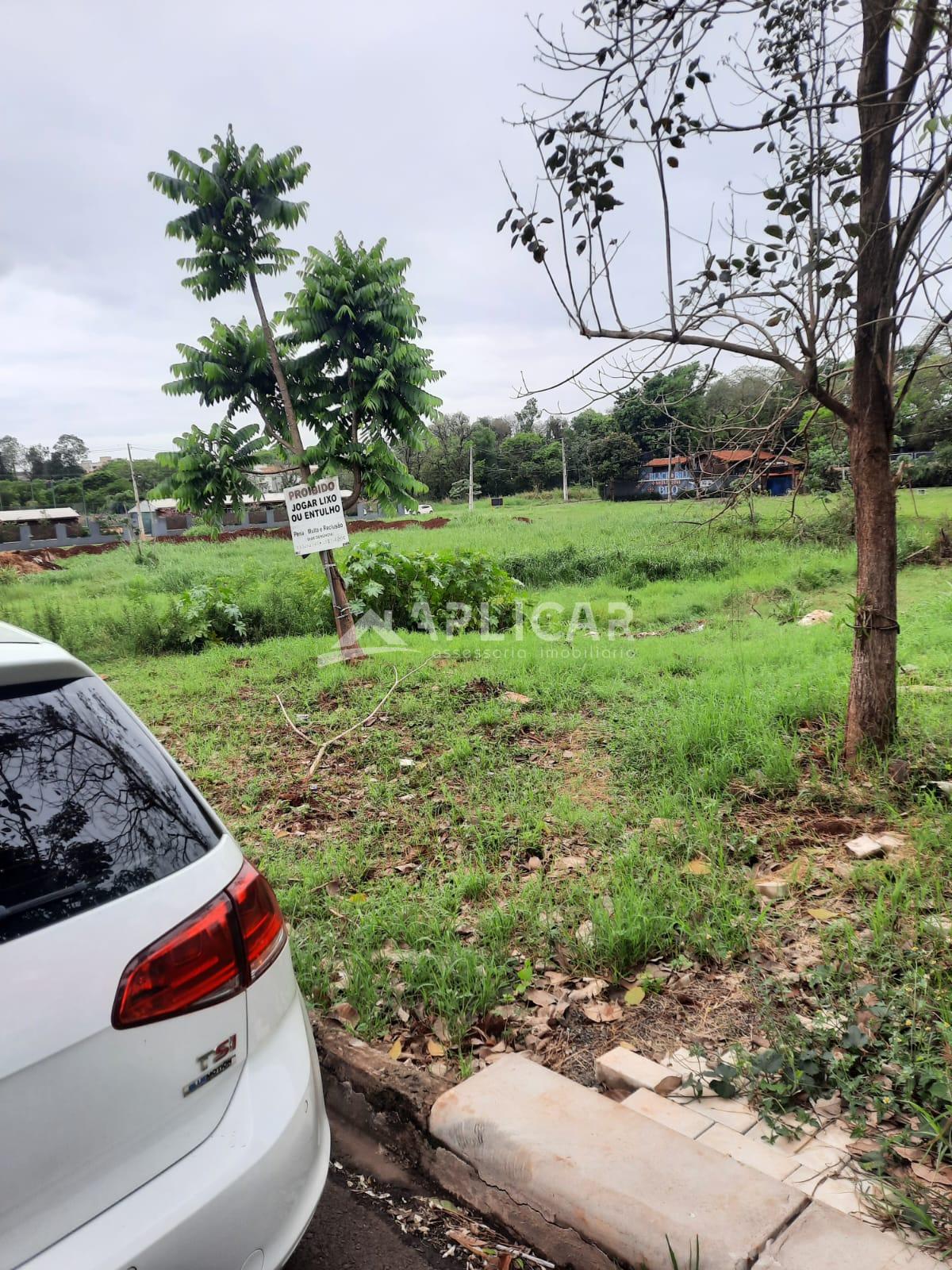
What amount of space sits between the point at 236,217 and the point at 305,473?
7.11 feet

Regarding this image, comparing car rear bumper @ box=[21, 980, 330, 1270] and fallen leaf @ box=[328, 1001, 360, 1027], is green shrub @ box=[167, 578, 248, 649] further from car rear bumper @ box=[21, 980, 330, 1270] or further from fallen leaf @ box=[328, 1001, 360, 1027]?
car rear bumper @ box=[21, 980, 330, 1270]

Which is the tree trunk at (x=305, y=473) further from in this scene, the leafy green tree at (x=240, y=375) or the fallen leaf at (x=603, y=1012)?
the fallen leaf at (x=603, y=1012)

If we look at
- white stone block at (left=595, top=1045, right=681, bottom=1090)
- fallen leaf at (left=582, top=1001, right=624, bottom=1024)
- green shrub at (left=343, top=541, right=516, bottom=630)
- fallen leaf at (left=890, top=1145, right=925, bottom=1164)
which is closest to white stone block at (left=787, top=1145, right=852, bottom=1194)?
fallen leaf at (left=890, top=1145, right=925, bottom=1164)

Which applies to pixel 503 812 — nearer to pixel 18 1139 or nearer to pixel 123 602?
pixel 18 1139

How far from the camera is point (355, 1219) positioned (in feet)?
5.90

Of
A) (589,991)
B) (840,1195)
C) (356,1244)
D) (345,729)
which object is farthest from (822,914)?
(345,729)

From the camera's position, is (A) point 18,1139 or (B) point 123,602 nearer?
(A) point 18,1139

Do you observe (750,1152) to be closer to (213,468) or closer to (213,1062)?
(213,1062)

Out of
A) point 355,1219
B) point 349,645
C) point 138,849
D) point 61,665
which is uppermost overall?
point 61,665

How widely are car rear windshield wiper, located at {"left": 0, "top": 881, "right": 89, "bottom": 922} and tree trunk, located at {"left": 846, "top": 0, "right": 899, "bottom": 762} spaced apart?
3463mm

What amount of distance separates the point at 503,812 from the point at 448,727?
1.49m

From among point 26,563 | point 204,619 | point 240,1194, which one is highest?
point 26,563

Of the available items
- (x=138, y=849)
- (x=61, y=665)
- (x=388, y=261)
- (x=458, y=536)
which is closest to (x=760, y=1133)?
(x=138, y=849)

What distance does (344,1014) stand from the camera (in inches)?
98.5
